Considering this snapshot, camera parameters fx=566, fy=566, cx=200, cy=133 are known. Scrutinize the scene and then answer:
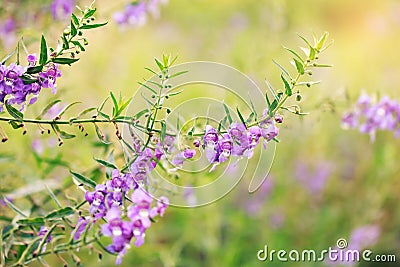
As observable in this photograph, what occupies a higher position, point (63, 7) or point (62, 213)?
point (63, 7)

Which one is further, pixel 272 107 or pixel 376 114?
pixel 376 114

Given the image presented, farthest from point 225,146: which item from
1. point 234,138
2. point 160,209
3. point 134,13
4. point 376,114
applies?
point 134,13

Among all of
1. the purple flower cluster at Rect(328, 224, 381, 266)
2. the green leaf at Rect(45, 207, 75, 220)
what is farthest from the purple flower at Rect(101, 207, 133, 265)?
the purple flower cluster at Rect(328, 224, 381, 266)

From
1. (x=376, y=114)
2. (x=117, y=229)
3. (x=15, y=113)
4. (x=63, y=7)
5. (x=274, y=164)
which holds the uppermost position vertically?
(x=274, y=164)

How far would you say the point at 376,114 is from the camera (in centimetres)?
148

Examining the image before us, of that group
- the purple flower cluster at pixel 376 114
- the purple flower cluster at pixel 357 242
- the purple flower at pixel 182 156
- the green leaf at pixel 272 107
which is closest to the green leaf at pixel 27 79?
the purple flower at pixel 182 156

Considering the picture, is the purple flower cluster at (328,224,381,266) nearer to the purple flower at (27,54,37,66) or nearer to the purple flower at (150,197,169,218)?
the purple flower at (150,197,169,218)

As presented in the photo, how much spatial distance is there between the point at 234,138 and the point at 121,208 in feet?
0.77

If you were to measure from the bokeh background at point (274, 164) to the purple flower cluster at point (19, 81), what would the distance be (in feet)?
1.12

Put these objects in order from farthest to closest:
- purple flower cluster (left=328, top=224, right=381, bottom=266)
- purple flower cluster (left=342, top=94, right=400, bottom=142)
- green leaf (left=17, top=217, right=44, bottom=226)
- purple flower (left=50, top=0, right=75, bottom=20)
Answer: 1. purple flower cluster (left=328, top=224, right=381, bottom=266)
2. purple flower (left=50, top=0, right=75, bottom=20)
3. purple flower cluster (left=342, top=94, right=400, bottom=142)
4. green leaf (left=17, top=217, right=44, bottom=226)

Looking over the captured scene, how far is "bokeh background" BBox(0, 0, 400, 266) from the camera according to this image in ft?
5.55

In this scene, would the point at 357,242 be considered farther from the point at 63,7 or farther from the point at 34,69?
the point at 34,69

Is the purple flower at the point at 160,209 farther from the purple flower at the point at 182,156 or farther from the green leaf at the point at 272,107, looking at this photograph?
the green leaf at the point at 272,107

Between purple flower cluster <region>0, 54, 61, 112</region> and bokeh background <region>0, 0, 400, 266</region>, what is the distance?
0.34 metres
